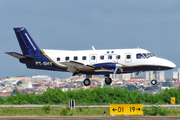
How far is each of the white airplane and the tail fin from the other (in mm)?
1244

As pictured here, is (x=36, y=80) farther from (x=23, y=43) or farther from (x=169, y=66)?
(x=169, y=66)

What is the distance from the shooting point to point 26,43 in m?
50.2

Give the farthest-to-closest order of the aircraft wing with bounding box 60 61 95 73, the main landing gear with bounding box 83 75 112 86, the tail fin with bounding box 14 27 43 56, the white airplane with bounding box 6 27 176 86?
the tail fin with bounding box 14 27 43 56, the main landing gear with bounding box 83 75 112 86, the white airplane with bounding box 6 27 176 86, the aircraft wing with bounding box 60 61 95 73

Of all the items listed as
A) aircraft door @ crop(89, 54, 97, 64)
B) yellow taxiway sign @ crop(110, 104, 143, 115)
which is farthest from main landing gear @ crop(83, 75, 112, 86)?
yellow taxiway sign @ crop(110, 104, 143, 115)

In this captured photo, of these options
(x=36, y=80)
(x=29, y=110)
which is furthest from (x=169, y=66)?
(x=36, y=80)

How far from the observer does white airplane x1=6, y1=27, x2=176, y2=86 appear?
4497 centimetres

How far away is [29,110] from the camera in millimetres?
47906

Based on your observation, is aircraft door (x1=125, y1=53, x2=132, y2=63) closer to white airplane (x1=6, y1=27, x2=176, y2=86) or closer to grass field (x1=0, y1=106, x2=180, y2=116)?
white airplane (x1=6, y1=27, x2=176, y2=86)

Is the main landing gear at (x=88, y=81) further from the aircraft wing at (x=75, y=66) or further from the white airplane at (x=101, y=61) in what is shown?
the aircraft wing at (x=75, y=66)

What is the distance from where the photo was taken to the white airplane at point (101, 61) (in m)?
45.0

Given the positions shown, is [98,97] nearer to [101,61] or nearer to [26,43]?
[26,43]

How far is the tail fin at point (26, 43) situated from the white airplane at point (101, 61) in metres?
1.24

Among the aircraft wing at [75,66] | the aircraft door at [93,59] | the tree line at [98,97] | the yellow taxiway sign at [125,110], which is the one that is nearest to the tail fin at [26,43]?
the aircraft wing at [75,66]

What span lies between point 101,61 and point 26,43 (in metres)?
11.7
